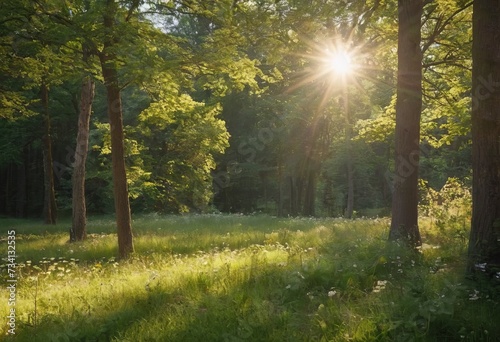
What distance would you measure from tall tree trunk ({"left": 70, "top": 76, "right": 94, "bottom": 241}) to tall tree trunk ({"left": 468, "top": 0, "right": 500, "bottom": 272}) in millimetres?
13754

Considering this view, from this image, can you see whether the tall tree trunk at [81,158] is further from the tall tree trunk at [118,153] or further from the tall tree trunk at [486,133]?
the tall tree trunk at [486,133]

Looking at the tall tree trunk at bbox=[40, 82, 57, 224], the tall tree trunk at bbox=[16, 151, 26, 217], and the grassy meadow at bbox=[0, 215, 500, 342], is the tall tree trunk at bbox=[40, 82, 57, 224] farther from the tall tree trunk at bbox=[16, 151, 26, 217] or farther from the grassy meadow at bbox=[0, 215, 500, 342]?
the tall tree trunk at bbox=[16, 151, 26, 217]

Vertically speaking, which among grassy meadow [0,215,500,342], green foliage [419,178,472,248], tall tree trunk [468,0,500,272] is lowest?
grassy meadow [0,215,500,342]

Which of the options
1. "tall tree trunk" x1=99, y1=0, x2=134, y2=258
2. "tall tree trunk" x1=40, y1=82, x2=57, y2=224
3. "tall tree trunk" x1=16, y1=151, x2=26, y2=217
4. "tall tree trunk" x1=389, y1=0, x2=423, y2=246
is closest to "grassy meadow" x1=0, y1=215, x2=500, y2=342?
"tall tree trunk" x1=389, y1=0, x2=423, y2=246

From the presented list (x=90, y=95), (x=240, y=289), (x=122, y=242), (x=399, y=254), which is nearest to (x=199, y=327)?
(x=240, y=289)

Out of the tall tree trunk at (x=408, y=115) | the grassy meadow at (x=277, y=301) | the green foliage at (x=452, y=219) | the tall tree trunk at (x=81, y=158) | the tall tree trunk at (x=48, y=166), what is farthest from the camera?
the tall tree trunk at (x=48, y=166)

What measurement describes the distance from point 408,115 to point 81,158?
1274 cm

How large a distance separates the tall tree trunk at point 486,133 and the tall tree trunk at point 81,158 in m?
13.8

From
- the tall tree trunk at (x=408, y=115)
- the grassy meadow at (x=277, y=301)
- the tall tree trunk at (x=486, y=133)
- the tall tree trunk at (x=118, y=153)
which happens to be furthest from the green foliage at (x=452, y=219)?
the tall tree trunk at (x=118, y=153)

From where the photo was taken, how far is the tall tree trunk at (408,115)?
8766 mm

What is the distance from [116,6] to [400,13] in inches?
245

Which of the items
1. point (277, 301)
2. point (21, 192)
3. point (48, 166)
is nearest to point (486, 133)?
point (277, 301)

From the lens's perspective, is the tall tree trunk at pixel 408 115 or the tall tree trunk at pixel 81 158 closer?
the tall tree trunk at pixel 408 115

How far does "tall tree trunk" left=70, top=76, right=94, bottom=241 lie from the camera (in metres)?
15.9
